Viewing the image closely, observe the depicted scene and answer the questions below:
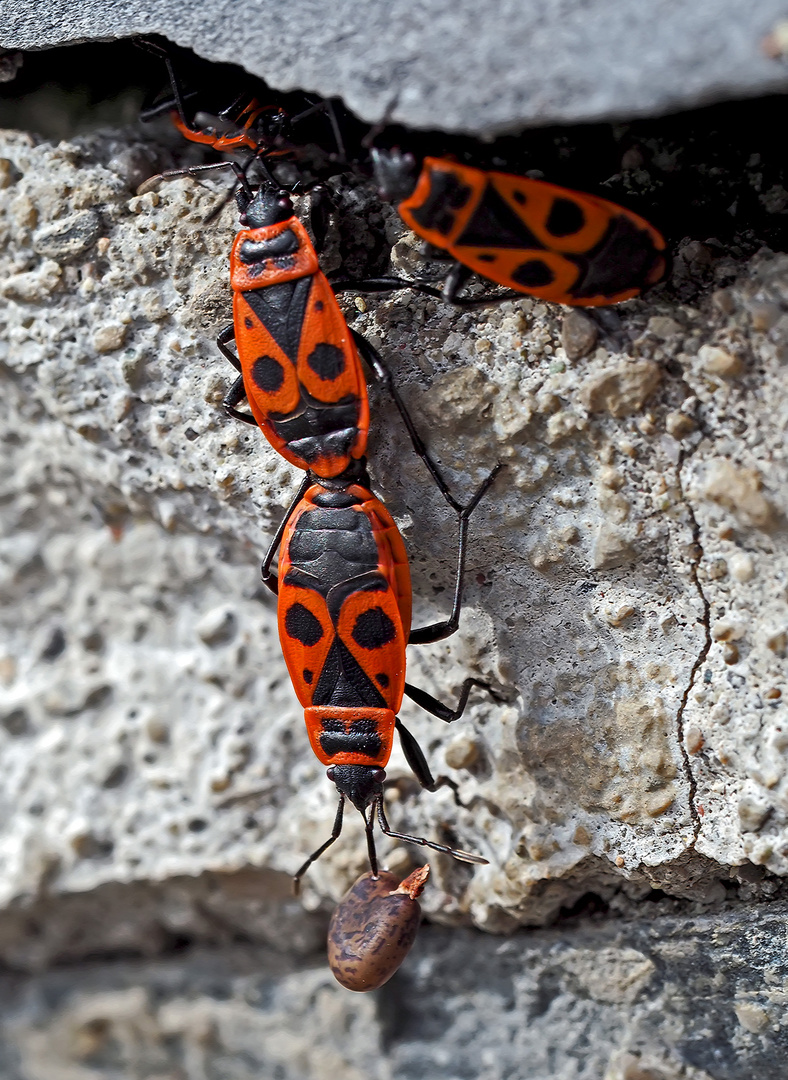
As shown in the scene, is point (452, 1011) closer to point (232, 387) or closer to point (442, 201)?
point (232, 387)

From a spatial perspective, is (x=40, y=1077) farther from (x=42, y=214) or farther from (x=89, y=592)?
(x=42, y=214)

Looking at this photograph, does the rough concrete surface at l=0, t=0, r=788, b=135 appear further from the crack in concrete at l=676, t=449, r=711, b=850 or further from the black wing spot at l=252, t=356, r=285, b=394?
the crack in concrete at l=676, t=449, r=711, b=850

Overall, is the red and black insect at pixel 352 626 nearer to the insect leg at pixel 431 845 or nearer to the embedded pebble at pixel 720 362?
the insect leg at pixel 431 845

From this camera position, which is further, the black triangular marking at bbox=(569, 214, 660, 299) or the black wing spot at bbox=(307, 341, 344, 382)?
the black wing spot at bbox=(307, 341, 344, 382)

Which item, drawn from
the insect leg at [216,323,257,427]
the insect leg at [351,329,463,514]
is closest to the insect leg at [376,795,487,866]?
the insect leg at [351,329,463,514]

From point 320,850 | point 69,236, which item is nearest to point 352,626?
point 320,850

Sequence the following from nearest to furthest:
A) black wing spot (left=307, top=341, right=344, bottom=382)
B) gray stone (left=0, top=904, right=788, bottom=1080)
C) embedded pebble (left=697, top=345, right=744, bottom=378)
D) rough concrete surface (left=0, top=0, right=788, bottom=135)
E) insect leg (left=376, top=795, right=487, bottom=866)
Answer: rough concrete surface (left=0, top=0, right=788, bottom=135), embedded pebble (left=697, top=345, right=744, bottom=378), black wing spot (left=307, top=341, right=344, bottom=382), gray stone (left=0, top=904, right=788, bottom=1080), insect leg (left=376, top=795, right=487, bottom=866)

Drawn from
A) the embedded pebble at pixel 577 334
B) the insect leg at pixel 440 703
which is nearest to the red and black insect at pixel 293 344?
the embedded pebble at pixel 577 334
